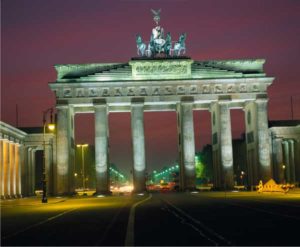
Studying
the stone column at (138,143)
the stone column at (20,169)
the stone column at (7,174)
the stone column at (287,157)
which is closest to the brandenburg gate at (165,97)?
the stone column at (138,143)

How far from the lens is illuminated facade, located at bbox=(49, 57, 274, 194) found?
98062 millimetres

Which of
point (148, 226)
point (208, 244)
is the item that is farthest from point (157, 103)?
point (208, 244)

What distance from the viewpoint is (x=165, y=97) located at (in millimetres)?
100062

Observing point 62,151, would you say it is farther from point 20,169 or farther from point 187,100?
point 187,100

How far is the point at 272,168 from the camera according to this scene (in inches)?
3957

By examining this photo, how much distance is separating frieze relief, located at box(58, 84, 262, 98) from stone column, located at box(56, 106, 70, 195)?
312 centimetres

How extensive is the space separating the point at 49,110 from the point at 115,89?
1250 inches

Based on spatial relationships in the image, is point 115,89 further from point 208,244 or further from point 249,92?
point 208,244

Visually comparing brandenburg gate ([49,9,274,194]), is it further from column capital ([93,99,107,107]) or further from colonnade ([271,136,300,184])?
colonnade ([271,136,300,184])

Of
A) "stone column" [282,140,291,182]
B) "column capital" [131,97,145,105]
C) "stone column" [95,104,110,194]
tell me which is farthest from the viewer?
"stone column" [282,140,291,182]

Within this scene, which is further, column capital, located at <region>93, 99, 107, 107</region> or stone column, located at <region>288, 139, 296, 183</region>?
stone column, located at <region>288, 139, 296, 183</region>

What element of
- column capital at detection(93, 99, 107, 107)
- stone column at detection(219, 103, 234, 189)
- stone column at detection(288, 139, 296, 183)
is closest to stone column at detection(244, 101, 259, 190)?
stone column at detection(219, 103, 234, 189)

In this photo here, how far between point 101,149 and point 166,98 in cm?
1379

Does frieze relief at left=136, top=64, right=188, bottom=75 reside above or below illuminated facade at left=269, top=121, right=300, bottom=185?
above
